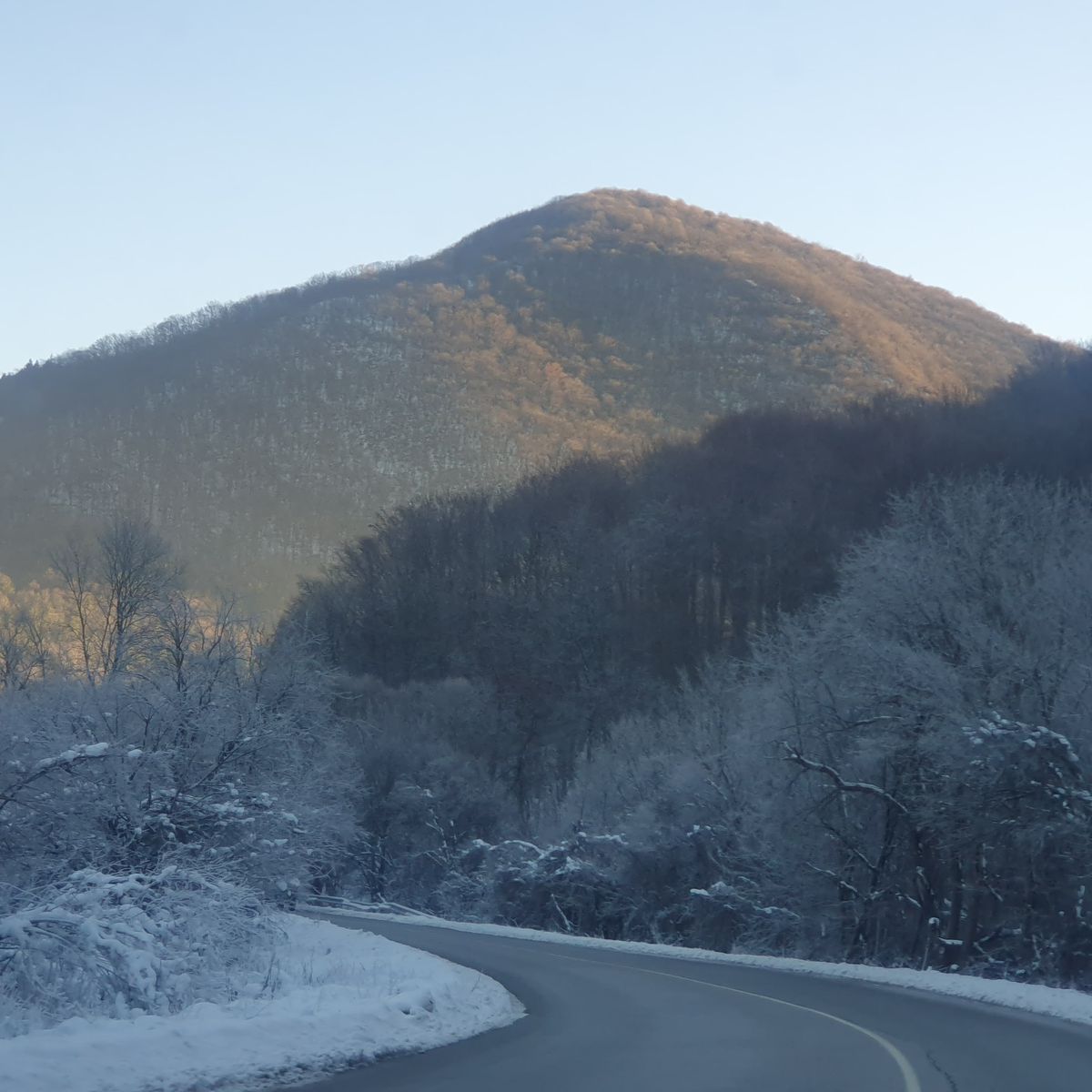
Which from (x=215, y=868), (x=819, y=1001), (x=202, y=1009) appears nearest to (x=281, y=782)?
(x=215, y=868)

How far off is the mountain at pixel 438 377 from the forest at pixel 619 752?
66.2 ft

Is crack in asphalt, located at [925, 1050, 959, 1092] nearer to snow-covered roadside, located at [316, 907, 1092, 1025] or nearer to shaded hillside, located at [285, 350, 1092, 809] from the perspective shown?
snow-covered roadside, located at [316, 907, 1092, 1025]

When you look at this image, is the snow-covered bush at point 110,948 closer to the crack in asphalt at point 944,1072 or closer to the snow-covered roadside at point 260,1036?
the snow-covered roadside at point 260,1036

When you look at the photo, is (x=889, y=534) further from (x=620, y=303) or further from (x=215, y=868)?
(x=620, y=303)

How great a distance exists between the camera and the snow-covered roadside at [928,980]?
14.3m

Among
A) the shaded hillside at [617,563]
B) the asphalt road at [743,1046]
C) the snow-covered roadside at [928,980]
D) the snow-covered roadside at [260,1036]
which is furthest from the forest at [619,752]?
the snow-covered roadside at [928,980]

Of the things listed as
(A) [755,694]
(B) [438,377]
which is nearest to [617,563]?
(A) [755,694]

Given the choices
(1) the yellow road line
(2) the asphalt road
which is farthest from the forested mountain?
(2) the asphalt road

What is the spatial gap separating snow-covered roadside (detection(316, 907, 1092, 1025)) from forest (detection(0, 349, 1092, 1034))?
3.87 meters

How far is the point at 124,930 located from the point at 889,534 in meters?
23.9

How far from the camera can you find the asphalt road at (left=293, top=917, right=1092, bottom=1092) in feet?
29.7

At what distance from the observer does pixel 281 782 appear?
76.6ft

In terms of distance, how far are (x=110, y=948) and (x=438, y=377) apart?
352 ft

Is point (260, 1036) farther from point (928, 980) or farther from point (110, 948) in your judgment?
point (928, 980)
